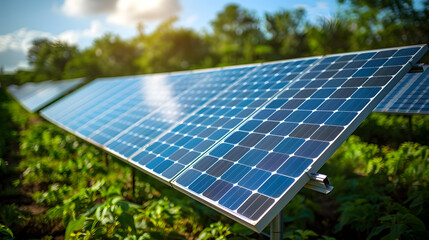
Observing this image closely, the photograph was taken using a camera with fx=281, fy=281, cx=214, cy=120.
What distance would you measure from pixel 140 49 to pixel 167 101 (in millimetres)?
73049

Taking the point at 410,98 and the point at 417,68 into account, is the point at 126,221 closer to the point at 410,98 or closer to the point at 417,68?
the point at 417,68

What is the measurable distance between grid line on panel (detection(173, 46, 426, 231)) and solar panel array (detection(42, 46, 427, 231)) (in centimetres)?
1

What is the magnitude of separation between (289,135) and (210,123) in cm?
189

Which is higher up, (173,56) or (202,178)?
(202,178)

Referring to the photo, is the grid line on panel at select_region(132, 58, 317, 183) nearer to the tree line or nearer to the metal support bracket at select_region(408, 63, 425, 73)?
the metal support bracket at select_region(408, 63, 425, 73)

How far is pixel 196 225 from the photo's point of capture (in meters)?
5.65

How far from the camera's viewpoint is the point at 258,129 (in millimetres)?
4578

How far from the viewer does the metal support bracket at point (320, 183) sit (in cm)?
310

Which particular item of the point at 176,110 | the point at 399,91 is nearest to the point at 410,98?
the point at 399,91

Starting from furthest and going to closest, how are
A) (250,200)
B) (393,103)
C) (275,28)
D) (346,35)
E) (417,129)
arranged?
(275,28) → (346,35) → (417,129) → (393,103) → (250,200)

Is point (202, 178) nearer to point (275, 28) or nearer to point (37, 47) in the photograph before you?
point (275, 28)

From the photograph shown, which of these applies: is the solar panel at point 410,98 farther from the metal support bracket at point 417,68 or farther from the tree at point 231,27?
the tree at point 231,27

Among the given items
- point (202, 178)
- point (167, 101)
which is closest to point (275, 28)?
point (167, 101)

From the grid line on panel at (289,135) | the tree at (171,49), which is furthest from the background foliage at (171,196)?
the tree at (171,49)
